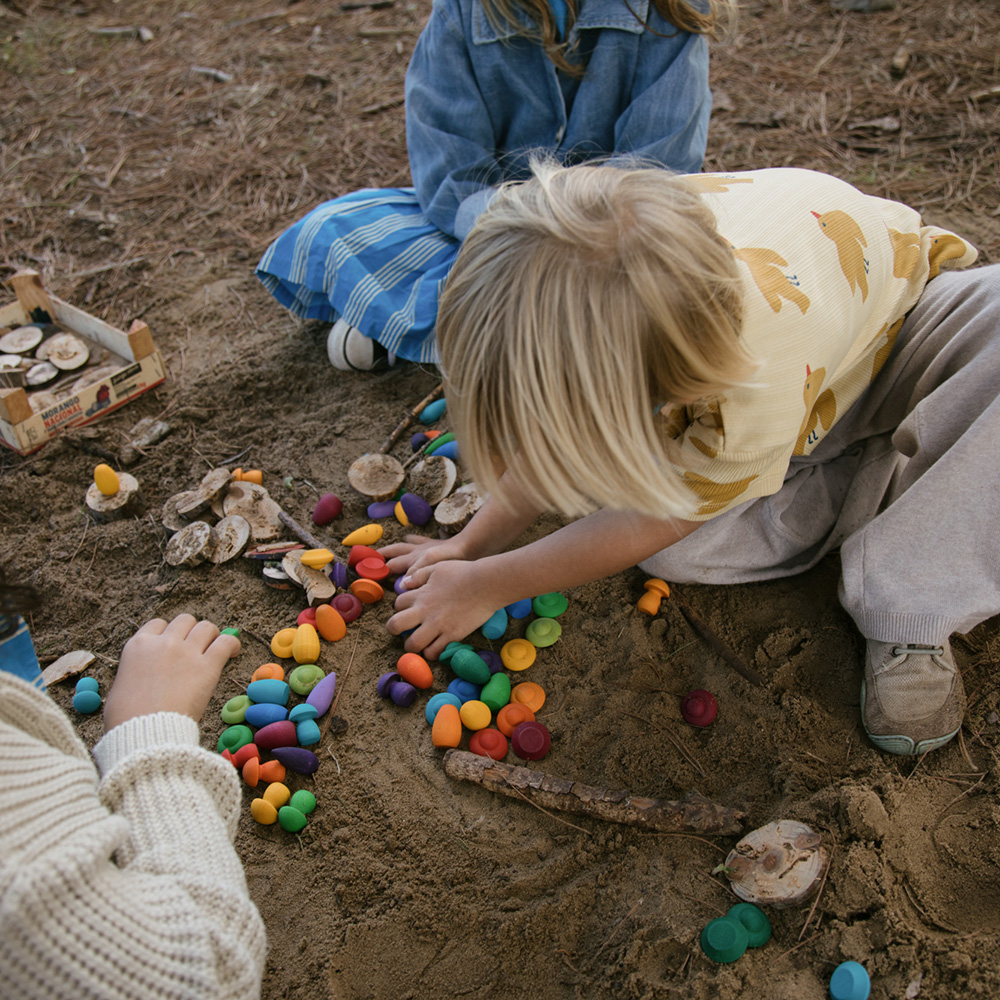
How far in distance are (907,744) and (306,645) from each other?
4.12 feet

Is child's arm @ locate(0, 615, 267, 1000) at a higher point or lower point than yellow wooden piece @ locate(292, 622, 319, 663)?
higher

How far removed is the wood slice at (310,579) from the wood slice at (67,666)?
48 cm

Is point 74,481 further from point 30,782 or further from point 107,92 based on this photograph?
point 107,92

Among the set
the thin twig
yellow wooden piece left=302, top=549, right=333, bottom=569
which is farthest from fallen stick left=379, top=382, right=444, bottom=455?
the thin twig

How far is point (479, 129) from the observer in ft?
7.84

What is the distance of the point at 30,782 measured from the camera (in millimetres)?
962

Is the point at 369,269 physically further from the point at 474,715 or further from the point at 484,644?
the point at 474,715

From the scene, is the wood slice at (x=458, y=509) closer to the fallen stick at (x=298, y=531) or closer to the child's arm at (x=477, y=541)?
the child's arm at (x=477, y=541)

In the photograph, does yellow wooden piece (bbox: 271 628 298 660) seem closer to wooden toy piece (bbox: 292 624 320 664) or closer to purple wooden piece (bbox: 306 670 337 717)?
wooden toy piece (bbox: 292 624 320 664)

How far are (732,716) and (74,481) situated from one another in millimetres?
1874

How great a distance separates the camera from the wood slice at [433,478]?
6.98 ft

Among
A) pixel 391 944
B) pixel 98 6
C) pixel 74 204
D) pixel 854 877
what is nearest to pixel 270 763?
pixel 391 944

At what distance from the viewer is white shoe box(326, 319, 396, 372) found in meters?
2.46

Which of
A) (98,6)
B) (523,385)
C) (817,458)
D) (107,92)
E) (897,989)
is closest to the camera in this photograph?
(523,385)
